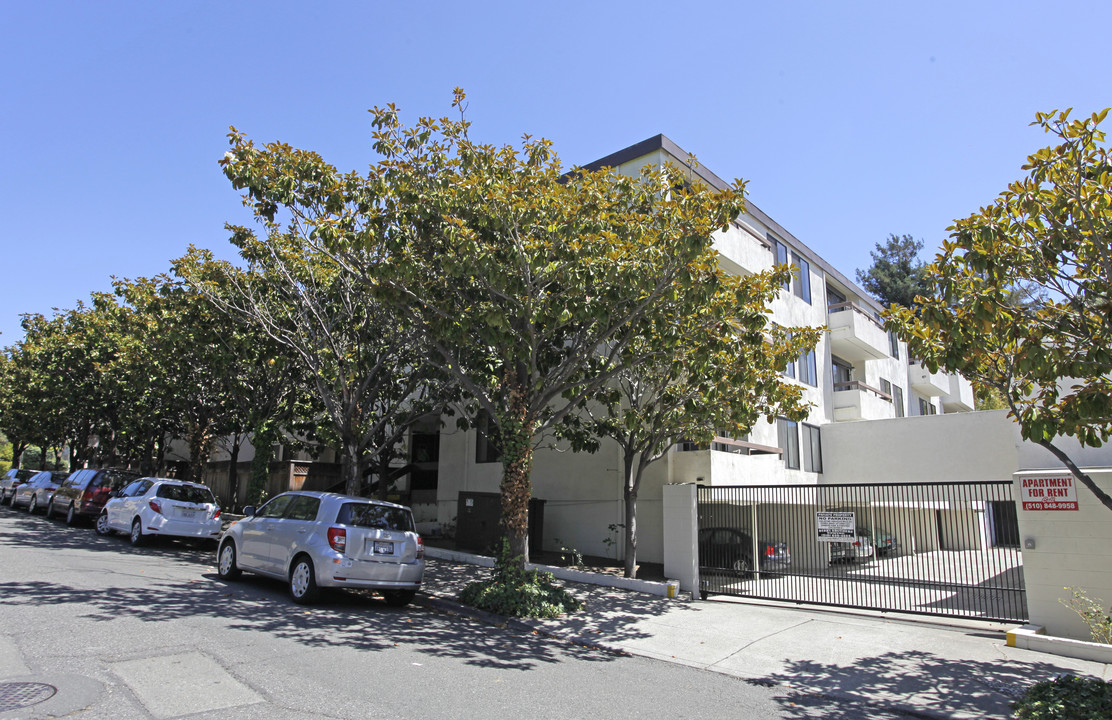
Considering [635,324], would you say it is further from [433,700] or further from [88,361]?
[88,361]

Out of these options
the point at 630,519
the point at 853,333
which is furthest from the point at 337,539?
the point at 853,333

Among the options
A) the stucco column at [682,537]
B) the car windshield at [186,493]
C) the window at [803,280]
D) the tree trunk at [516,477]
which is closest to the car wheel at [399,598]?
the tree trunk at [516,477]

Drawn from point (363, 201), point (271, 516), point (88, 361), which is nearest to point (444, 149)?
point (363, 201)

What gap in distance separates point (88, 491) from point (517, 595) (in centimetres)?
1545

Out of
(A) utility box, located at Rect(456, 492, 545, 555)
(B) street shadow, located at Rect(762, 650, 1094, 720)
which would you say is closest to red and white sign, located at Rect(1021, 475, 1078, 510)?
(B) street shadow, located at Rect(762, 650, 1094, 720)

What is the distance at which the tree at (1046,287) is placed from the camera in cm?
727

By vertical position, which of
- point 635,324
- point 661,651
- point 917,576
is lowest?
point 661,651

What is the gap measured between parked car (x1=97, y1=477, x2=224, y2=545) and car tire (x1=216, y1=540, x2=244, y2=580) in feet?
15.1

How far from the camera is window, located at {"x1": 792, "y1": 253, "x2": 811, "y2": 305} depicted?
23.7 meters

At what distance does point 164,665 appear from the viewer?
6.45 m

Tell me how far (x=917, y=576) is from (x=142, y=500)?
15849 mm

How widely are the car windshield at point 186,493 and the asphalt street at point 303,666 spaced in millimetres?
5083

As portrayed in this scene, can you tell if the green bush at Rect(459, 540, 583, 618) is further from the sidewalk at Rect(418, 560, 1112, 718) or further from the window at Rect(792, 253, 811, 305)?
the window at Rect(792, 253, 811, 305)

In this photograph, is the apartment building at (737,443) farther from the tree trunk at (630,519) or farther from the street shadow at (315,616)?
the street shadow at (315,616)
